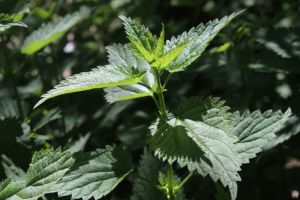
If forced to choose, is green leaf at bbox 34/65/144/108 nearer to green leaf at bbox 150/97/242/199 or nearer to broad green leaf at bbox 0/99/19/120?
green leaf at bbox 150/97/242/199

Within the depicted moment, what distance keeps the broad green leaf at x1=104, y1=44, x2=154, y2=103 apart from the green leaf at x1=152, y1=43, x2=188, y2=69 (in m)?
0.05

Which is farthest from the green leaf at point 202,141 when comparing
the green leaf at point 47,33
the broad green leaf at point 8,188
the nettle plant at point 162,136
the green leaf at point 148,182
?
the green leaf at point 47,33

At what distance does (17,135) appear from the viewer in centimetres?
188

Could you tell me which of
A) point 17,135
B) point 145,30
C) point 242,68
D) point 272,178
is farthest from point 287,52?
point 17,135

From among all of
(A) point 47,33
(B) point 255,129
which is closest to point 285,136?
(B) point 255,129

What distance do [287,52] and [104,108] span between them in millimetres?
928

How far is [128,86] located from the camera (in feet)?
5.22

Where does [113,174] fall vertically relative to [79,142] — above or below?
below

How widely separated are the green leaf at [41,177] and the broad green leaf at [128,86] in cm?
23

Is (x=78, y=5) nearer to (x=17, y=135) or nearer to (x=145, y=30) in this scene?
(x=17, y=135)

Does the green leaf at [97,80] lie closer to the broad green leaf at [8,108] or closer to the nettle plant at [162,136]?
the nettle plant at [162,136]

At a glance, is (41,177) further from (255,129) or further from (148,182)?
(255,129)

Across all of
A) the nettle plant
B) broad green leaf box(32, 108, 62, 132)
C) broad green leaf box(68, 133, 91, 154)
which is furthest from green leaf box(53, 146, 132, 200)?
broad green leaf box(32, 108, 62, 132)

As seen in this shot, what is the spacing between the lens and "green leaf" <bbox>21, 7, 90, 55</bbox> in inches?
84.1
